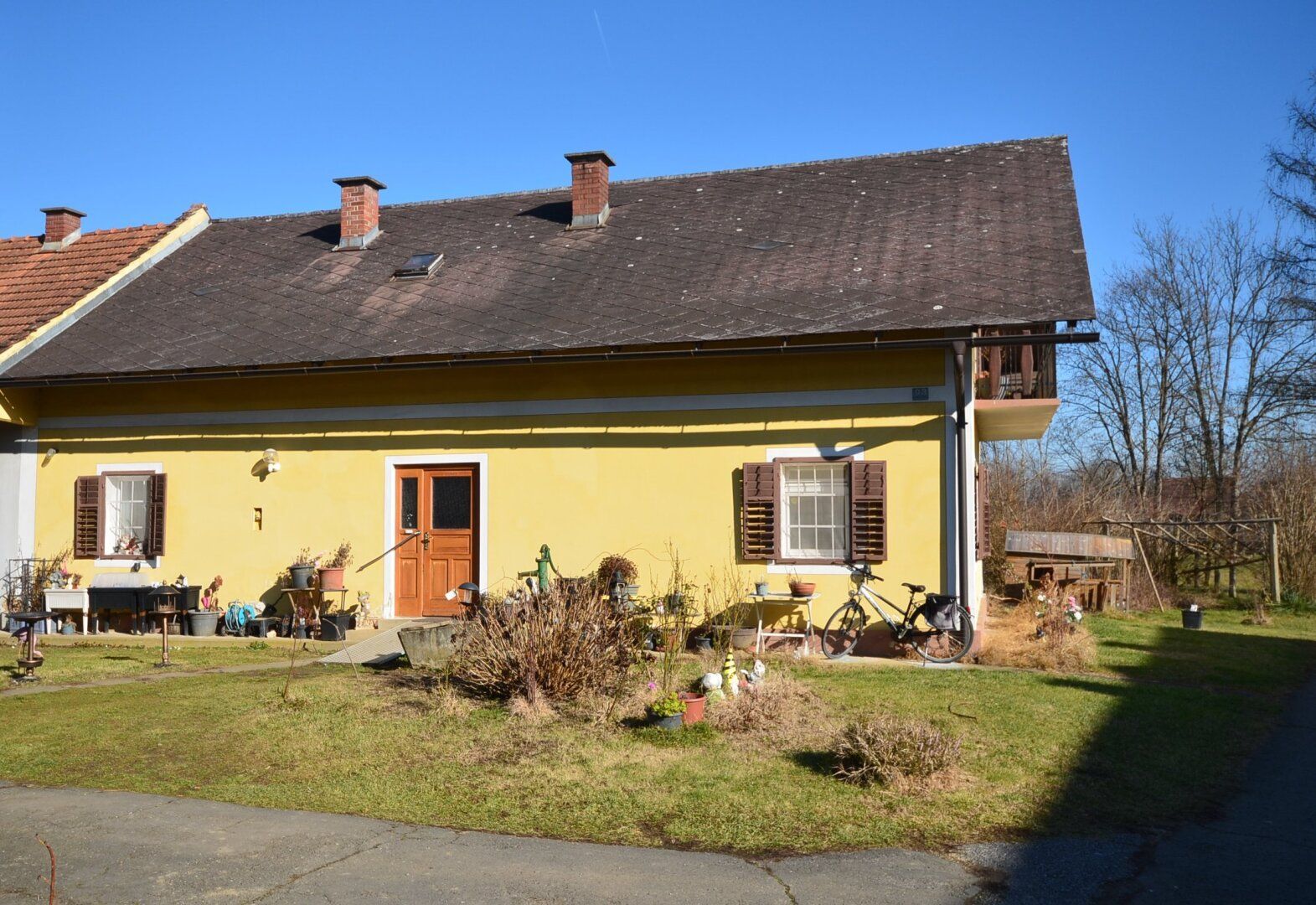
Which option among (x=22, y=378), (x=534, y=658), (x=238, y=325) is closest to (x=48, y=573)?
(x=22, y=378)

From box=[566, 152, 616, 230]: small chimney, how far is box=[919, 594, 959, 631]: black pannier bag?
7.87 metres

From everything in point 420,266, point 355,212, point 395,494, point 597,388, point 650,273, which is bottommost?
point 395,494

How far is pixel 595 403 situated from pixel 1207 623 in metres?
10.8

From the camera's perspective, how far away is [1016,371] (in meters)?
17.1

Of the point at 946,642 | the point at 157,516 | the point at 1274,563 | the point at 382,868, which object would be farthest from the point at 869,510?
the point at 1274,563

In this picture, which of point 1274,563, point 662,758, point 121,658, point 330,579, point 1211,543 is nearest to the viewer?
point 662,758

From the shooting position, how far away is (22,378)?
14797 mm

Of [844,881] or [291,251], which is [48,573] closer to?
[291,251]

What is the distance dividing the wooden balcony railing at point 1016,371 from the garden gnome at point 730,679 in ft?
23.4

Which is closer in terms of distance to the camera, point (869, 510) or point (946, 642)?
point (946, 642)

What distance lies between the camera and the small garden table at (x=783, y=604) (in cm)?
1220

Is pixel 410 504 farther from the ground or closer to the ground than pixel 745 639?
farther from the ground

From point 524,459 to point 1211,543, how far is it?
14113 millimetres

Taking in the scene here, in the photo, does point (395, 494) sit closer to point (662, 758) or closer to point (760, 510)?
point (760, 510)
